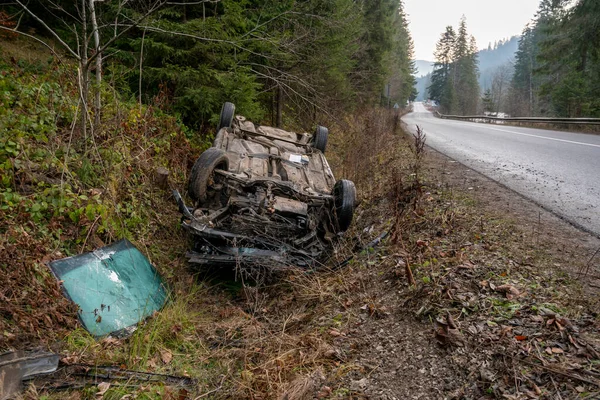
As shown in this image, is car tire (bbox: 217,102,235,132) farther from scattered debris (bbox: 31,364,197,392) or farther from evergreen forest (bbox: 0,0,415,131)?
scattered debris (bbox: 31,364,197,392)

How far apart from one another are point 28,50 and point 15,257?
22.5ft

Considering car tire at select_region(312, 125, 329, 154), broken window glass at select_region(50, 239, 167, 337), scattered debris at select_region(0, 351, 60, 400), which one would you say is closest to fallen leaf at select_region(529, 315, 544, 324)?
broken window glass at select_region(50, 239, 167, 337)

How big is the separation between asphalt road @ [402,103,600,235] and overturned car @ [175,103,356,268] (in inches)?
112

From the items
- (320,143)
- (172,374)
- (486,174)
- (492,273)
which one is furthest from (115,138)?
(486,174)

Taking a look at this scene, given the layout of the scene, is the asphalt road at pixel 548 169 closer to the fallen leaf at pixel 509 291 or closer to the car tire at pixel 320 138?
the fallen leaf at pixel 509 291

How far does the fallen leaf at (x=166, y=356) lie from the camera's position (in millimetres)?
3590

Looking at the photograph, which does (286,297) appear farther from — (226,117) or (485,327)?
(226,117)

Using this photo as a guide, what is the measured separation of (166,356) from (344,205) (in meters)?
3.15

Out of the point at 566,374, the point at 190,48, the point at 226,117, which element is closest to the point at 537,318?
the point at 566,374

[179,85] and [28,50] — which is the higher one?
[28,50]

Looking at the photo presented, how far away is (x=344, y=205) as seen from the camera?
582cm

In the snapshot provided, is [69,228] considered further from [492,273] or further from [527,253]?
[527,253]

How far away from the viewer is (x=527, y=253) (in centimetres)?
408

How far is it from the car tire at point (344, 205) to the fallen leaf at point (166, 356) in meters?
2.91
